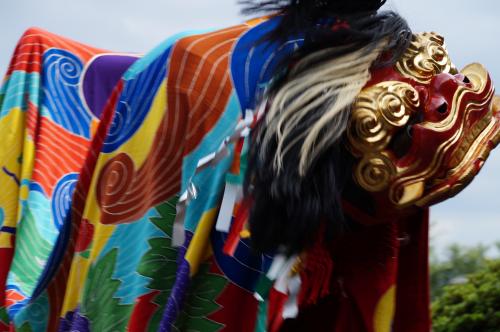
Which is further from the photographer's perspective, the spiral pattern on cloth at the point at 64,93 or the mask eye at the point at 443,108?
the spiral pattern on cloth at the point at 64,93

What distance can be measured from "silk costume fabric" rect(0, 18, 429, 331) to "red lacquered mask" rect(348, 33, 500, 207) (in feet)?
0.52

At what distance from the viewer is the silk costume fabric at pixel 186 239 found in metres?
2.16

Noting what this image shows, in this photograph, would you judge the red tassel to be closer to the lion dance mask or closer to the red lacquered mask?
the lion dance mask

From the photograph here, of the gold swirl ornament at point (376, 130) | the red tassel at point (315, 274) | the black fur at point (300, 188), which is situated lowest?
the red tassel at point (315, 274)

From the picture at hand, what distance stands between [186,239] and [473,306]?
2440 mm

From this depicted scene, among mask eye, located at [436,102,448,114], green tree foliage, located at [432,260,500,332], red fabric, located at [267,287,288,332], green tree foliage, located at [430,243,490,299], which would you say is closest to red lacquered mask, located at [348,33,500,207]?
mask eye, located at [436,102,448,114]

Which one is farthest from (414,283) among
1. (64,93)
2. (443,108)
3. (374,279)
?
(64,93)

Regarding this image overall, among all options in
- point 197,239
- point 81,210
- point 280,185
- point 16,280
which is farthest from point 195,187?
point 16,280

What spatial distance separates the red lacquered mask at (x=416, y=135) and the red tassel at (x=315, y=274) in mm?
149

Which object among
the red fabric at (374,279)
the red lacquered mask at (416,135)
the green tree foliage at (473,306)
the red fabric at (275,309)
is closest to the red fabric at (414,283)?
the red fabric at (374,279)

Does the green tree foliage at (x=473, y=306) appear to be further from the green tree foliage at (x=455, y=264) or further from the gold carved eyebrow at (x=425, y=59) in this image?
the green tree foliage at (x=455, y=264)

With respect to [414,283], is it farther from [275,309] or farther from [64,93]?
[64,93]

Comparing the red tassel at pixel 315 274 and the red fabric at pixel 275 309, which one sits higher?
the red tassel at pixel 315 274

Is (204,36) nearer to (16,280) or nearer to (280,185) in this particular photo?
(280,185)
